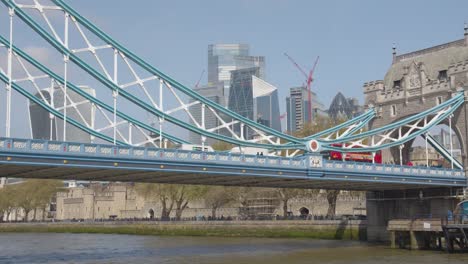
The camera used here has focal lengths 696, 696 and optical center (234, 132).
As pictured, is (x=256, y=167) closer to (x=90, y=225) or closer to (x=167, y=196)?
(x=167, y=196)

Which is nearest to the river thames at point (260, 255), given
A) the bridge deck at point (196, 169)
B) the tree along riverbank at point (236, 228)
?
the bridge deck at point (196, 169)

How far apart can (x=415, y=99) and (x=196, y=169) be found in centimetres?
2422

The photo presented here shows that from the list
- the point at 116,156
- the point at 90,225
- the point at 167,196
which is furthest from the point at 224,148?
the point at 116,156

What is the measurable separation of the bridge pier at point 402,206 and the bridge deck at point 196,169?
5.79 feet

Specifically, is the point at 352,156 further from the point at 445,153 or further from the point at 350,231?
the point at 350,231

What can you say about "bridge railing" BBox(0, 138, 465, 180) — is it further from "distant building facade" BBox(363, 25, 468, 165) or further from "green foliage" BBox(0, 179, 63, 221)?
"green foliage" BBox(0, 179, 63, 221)

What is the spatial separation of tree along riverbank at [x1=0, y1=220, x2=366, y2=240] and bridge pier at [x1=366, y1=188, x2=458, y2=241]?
2.16 m

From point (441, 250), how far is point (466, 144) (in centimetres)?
1104

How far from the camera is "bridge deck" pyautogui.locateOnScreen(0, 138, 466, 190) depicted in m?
33.0

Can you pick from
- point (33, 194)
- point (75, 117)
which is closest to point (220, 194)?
point (33, 194)

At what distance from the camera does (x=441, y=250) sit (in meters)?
43.9

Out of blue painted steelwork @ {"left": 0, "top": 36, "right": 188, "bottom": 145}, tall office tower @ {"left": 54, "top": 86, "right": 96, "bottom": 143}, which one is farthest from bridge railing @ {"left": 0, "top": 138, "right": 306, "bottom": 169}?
tall office tower @ {"left": 54, "top": 86, "right": 96, "bottom": 143}

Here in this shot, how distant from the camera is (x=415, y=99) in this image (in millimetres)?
55188

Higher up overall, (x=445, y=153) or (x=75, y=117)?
(x=75, y=117)
